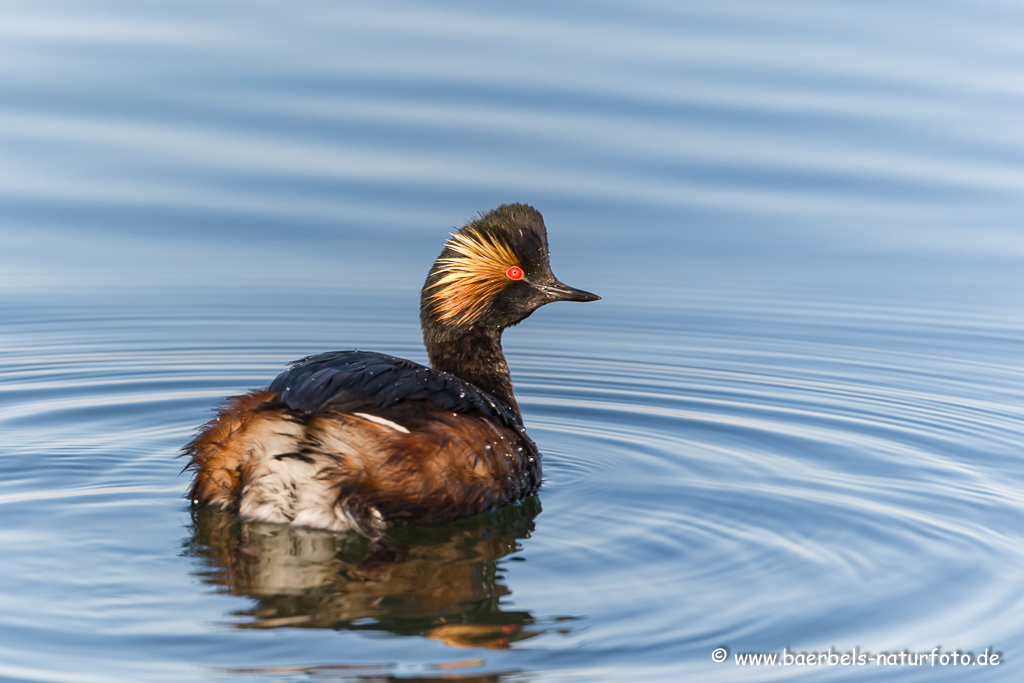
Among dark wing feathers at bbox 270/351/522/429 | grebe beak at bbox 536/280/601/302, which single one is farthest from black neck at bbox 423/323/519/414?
dark wing feathers at bbox 270/351/522/429

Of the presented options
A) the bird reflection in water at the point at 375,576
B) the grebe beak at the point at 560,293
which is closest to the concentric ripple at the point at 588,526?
the bird reflection in water at the point at 375,576

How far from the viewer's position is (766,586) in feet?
17.8

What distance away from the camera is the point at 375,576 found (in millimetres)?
5562

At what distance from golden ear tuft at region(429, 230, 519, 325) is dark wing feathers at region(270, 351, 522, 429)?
0.88 metres

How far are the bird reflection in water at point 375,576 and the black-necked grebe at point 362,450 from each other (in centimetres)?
9

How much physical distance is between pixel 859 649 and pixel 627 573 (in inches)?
39.6

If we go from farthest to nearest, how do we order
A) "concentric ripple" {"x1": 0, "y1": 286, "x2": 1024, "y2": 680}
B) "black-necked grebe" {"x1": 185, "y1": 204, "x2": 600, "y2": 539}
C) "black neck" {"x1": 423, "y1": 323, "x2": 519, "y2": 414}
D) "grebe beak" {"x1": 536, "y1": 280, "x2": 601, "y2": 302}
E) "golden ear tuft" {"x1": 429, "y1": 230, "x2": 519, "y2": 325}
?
"grebe beak" {"x1": 536, "y1": 280, "x2": 601, "y2": 302}, "black neck" {"x1": 423, "y1": 323, "x2": 519, "y2": 414}, "golden ear tuft" {"x1": 429, "y1": 230, "x2": 519, "y2": 325}, "black-necked grebe" {"x1": 185, "y1": 204, "x2": 600, "y2": 539}, "concentric ripple" {"x1": 0, "y1": 286, "x2": 1024, "y2": 680}

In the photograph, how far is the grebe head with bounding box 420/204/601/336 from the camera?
7410 mm

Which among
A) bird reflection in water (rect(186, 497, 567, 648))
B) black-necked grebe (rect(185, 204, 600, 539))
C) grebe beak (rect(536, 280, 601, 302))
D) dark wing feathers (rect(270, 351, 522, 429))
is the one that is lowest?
bird reflection in water (rect(186, 497, 567, 648))

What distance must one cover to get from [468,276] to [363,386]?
1.49 metres

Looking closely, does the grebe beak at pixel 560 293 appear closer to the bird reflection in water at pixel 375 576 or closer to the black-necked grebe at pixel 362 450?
the black-necked grebe at pixel 362 450

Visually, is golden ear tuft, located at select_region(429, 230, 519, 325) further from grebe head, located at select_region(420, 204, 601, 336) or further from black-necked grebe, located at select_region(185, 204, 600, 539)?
black-necked grebe, located at select_region(185, 204, 600, 539)

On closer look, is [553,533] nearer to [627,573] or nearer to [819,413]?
[627,573]

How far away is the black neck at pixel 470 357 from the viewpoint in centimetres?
752
